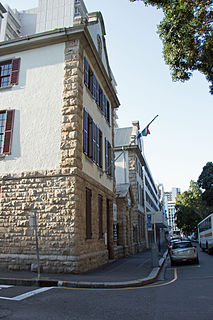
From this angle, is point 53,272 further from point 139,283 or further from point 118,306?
point 118,306

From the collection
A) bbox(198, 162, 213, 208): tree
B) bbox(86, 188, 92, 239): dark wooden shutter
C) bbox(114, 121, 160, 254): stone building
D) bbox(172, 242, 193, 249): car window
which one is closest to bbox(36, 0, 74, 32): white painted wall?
bbox(114, 121, 160, 254): stone building

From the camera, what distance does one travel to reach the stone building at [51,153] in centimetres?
1197

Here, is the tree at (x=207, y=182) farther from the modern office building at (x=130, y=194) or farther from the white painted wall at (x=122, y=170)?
the white painted wall at (x=122, y=170)

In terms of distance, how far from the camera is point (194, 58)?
10.5 metres

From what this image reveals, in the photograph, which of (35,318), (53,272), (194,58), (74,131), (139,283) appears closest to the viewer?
(35,318)

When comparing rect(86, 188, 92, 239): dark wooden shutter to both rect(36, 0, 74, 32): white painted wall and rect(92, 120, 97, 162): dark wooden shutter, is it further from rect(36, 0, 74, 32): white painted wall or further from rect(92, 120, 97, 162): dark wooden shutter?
rect(36, 0, 74, 32): white painted wall

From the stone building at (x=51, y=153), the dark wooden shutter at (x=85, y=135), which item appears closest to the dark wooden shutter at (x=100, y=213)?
the stone building at (x=51, y=153)

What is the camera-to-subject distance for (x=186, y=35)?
10172 millimetres

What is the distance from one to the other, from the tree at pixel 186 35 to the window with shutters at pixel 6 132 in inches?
301

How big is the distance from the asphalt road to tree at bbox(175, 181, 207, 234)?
58.3 metres

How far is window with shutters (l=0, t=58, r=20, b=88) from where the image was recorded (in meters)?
14.5

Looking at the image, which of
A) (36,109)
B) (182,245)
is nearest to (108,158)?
(36,109)

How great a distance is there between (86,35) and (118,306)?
39.9 ft

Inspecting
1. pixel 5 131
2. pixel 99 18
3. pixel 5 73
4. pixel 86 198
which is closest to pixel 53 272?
pixel 86 198
